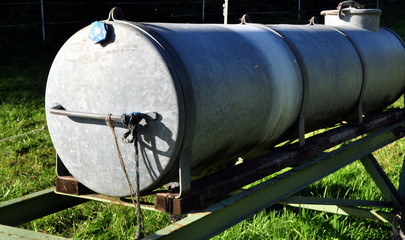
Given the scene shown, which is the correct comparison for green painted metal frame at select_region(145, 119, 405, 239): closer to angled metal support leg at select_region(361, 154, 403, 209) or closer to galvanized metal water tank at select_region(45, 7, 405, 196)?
galvanized metal water tank at select_region(45, 7, 405, 196)

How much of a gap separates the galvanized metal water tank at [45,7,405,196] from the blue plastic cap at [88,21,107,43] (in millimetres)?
37

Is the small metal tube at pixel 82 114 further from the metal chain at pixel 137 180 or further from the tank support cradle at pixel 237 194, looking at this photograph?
the tank support cradle at pixel 237 194

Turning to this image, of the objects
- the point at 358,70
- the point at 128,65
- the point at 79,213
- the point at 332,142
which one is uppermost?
the point at 128,65

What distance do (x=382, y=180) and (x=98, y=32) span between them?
2.92m

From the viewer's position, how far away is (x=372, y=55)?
401 cm

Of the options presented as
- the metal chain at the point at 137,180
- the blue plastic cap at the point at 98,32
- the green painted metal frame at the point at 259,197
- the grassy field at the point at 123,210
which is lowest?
the grassy field at the point at 123,210

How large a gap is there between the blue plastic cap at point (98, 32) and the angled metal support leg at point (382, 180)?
2.69 meters

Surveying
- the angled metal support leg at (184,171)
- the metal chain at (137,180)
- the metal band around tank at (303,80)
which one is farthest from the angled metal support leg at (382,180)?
the metal chain at (137,180)

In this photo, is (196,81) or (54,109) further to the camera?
(54,109)

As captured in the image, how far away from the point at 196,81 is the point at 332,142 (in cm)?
147

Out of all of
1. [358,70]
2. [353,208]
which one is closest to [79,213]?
[353,208]

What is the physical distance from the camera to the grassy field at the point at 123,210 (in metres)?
4.52

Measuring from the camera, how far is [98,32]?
245cm

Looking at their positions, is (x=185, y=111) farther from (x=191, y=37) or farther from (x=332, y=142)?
(x=332, y=142)
